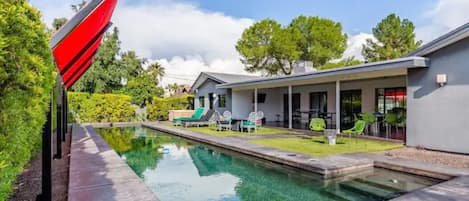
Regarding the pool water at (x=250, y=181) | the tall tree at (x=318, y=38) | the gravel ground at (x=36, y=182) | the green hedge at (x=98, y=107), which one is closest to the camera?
the gravel ground at (x=36, y=182)

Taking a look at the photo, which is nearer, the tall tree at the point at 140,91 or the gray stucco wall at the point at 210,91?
the gray stucco wall at the point at 210,91

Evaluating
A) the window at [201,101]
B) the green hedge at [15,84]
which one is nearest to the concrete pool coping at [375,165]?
the green hedge at [15,84]

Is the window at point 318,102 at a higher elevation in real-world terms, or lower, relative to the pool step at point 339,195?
higher

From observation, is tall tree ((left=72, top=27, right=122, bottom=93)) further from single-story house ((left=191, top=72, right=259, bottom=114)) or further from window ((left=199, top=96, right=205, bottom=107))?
window ((left=199, top=96, right=205, bottom=107))

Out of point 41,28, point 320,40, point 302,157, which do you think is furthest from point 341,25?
point 41,28

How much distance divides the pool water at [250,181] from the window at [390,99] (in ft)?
28.0

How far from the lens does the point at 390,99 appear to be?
15211 mm

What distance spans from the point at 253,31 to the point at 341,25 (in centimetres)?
910

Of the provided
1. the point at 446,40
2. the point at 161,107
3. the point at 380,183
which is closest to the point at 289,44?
the point at 161,107

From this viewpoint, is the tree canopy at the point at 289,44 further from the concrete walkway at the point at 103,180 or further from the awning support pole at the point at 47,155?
the awning support pole at the point at 47,155

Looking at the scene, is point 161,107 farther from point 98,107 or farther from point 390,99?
point 390,99

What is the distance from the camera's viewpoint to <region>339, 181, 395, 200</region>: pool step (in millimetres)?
5735

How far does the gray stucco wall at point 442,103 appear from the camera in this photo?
8.53 metres

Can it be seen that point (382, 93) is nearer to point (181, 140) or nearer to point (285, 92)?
point (285, 92)
